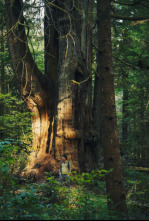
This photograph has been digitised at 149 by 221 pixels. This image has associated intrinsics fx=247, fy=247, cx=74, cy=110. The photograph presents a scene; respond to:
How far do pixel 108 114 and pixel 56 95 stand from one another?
3824 millimetres

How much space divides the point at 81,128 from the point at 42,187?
3.42 metres

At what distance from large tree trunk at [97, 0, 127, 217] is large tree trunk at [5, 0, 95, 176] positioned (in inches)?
99.3

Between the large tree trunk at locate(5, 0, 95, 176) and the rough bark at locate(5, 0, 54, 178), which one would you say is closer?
the large tree trunk at locate(5, 0, 95, 176)

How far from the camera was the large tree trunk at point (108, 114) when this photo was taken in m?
5.14

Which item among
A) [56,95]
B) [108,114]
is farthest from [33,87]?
[108,114]

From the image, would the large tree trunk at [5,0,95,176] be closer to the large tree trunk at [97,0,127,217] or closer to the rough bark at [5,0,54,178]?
the rough bark at [5,0,54,178]

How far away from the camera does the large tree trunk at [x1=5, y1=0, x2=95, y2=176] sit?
8.26 metres

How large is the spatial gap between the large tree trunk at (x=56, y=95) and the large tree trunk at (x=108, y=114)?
252 centimetres

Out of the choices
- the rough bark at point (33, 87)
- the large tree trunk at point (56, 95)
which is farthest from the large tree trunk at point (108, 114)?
the rough bark at point (33, 87)

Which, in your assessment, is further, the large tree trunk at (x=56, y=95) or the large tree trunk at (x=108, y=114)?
the large tree trunk at (x=56, y=95)

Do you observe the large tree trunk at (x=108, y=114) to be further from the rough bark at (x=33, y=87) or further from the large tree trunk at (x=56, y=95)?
the rough bark at (x=33, y=87)

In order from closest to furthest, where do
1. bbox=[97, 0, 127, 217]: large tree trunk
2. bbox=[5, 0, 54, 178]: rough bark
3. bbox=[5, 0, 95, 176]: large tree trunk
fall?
bbox=[97, 0, 127, 217]: large tree trunk < bbox=[5, 0, 95, 176]: large tree trunk < bbox=[5, 0, 54, 178]: rough bark

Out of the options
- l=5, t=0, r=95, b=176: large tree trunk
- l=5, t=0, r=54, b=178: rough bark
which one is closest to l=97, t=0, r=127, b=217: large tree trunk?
l=5, t=0, r=95, b=176: large tree trunk

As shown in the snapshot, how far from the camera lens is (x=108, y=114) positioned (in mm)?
5383
